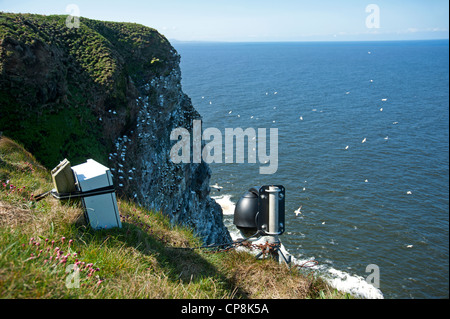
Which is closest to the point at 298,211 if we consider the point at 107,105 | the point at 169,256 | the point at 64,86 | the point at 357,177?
the point at 357,177

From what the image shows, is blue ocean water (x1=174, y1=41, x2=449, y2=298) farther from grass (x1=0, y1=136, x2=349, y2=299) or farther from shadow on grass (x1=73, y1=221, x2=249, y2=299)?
shadow on grass (x1=73, y1=221, x2=249, y2=299)

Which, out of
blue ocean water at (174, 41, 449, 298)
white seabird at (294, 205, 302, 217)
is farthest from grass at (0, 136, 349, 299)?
white seabird at (294, 205, 302, 217)

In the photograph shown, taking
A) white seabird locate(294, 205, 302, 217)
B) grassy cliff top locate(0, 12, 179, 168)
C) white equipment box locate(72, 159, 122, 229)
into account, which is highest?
grassy cliff top locate(0, 12, 179, 168)

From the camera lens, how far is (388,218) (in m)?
33.8

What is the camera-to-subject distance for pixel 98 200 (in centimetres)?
571

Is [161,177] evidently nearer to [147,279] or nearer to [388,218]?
→ [147,279]

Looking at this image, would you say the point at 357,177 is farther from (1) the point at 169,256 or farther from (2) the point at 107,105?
(1) the point at 169,256

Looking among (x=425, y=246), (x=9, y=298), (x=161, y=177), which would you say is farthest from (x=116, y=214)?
(x=425, y=246)

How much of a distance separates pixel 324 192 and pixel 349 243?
28.3 ft

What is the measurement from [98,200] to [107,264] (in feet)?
4.93

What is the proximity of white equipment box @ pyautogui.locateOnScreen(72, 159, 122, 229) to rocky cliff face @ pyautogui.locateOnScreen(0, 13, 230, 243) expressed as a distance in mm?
8322

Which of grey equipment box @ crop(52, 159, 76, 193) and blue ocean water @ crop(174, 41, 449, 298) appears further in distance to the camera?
blue ocean water @ crop(174, 41, 449, 298)

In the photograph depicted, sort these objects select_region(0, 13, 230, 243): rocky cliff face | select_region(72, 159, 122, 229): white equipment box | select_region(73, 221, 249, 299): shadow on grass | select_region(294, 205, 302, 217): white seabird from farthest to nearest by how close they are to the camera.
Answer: select_region(294, 205, 302, 217): white seabird < select_region(0, 13, 230, 243): rocky cliff face < select_region(72, 159, 122, 229): white equipment box < select_region(73, 221, 249, 299): shadow on grass

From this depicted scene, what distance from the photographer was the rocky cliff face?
13625mm
